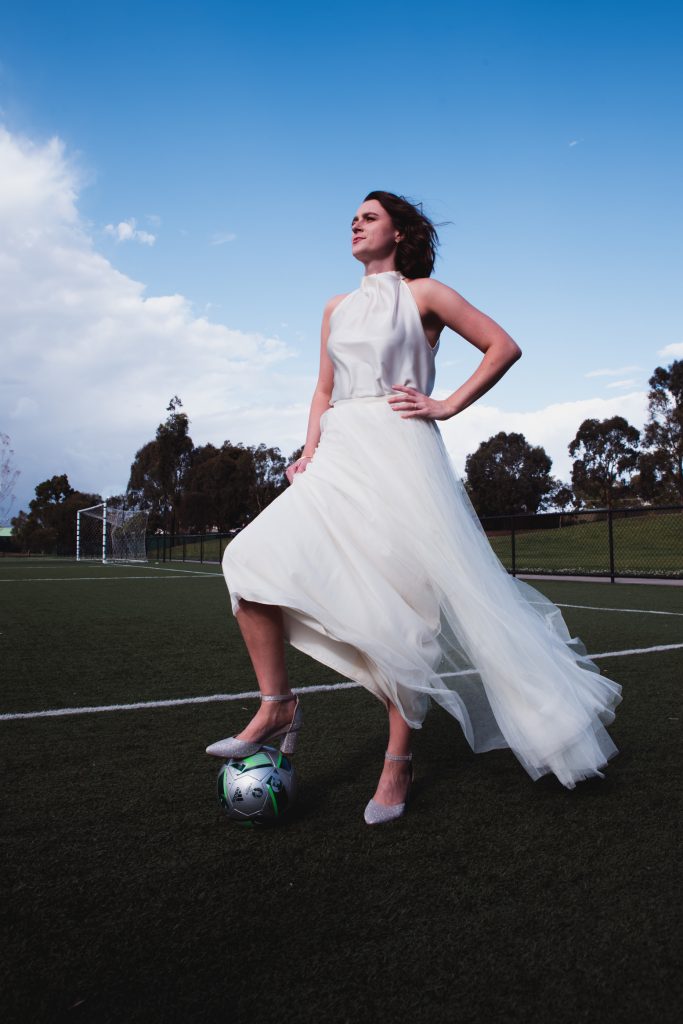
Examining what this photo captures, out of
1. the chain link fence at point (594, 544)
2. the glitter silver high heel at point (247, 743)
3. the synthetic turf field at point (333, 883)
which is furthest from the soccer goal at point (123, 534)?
the glitter silver high heel at point (247, 743)

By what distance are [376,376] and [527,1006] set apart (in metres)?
1.79

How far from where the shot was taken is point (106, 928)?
166 centimetres

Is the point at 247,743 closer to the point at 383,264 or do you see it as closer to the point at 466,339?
the point at 466,339

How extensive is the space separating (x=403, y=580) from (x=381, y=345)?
30.4 inches

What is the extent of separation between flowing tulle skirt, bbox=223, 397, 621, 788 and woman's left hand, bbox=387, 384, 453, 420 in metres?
0.03

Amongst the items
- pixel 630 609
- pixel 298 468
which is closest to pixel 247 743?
pixel 298 468

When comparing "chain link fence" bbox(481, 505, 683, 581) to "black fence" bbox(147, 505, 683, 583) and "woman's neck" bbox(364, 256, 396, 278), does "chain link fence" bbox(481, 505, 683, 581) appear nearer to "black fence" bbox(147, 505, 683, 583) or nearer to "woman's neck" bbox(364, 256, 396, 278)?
"black fence" bbox(147, 505, 683, 583)

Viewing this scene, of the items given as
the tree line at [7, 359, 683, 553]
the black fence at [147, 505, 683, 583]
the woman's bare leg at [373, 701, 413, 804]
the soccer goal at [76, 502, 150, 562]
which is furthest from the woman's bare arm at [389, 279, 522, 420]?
the tree line at [7, 359, 683, 553]

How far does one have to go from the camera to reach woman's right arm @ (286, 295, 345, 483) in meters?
2.79

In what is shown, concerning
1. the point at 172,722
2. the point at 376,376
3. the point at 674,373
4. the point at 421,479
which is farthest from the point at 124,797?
the point at 674,373

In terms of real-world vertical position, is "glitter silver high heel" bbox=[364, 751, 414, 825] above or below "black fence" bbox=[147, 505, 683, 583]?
below

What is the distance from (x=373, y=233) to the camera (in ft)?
8.93

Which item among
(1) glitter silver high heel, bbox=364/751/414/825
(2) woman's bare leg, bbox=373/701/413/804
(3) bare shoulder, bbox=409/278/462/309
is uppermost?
(3) bare shoulder, bbox=409/278/462/309

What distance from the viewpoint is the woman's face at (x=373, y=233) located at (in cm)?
272
